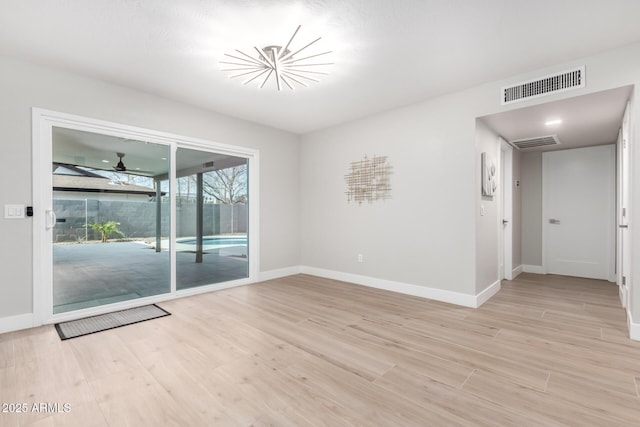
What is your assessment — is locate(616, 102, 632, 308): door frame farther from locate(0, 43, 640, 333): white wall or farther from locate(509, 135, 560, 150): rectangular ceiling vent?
locate(509, 135, 560, 150): rectangular ceiling vent

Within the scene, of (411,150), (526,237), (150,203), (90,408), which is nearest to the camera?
(90,408)

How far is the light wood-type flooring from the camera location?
64.6 inches

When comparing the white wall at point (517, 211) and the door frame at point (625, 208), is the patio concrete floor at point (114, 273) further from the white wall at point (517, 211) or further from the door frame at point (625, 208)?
the white wall at point (517, 211)

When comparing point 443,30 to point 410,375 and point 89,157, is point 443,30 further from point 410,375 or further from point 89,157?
point 89,157

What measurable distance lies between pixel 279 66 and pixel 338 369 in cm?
266

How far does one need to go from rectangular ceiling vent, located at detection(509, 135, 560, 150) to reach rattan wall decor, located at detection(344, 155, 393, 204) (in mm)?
2147

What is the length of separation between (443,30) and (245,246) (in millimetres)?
3823

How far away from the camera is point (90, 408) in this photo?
168cm

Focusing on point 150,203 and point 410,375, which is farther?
point 150,203

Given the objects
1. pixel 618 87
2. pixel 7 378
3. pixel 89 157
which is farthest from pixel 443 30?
pixel 7 378

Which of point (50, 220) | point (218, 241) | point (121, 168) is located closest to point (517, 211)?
point (218, 241)

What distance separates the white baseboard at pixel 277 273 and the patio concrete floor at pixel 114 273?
0.82 m

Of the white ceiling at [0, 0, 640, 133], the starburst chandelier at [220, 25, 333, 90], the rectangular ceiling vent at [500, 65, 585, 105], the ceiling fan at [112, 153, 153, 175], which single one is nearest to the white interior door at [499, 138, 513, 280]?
the rectangular ceiling vent at [500, 65, 585, 105]

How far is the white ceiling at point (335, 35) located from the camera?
212 centimetres
